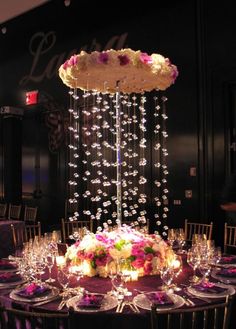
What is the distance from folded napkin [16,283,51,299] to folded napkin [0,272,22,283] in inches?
12.3

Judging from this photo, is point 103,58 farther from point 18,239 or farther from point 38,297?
point 18,239

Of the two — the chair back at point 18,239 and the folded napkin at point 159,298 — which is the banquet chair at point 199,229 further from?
the folded napkin at point 159,298

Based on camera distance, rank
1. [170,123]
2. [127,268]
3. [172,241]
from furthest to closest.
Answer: [170,123] < [172,241] < [127,268]

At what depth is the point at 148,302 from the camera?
94.5 inches

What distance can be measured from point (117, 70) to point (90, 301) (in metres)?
2.00

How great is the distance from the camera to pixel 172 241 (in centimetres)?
398

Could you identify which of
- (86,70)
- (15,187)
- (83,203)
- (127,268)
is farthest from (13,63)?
(127,268)

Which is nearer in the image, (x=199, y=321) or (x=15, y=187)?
(x=199, y=321)

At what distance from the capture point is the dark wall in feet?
19.5

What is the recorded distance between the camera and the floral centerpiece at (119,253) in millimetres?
3074

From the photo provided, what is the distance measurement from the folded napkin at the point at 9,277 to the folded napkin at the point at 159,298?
107 cm

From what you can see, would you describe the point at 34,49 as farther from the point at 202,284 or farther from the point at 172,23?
the point at 202,284

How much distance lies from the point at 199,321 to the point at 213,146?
385 centimetres

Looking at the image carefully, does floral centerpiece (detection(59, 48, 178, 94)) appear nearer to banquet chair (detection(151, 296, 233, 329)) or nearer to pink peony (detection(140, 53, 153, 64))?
pink peony (detection(140, 53, 153, 64))
